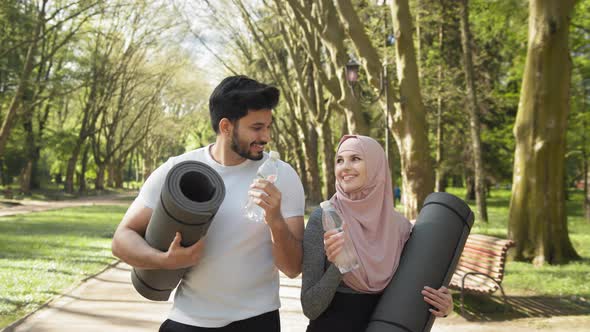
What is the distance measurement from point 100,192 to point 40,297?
4177 cm

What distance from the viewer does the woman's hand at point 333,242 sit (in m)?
2.68

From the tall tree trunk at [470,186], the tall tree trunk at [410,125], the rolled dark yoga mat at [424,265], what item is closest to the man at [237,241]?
the rolled dark yoga mat at [424,265]

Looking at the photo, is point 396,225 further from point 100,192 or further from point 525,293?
point 100,192

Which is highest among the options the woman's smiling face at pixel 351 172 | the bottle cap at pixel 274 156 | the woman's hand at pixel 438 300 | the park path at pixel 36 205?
the bottle cap at pixel 274 156

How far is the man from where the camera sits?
268 centimetres

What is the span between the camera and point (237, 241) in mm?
2688

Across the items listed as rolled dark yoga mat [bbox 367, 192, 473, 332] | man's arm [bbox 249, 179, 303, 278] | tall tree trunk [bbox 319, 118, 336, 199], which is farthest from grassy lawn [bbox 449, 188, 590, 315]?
tall tree trunk [bbox 319, 118, 336, 199]

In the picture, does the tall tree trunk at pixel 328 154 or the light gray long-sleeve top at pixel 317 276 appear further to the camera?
the tall tree trunk at pixel 328 154

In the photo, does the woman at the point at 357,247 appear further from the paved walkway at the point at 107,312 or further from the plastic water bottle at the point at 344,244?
the paved walkway at the point at 107,312

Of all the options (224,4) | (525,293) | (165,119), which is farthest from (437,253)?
(165,119)

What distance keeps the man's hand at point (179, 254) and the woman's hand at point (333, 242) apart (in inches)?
21.8

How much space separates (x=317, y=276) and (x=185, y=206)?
85 cm

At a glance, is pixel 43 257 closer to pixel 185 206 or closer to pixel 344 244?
pixel 344 244

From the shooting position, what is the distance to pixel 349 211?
3090 mm
